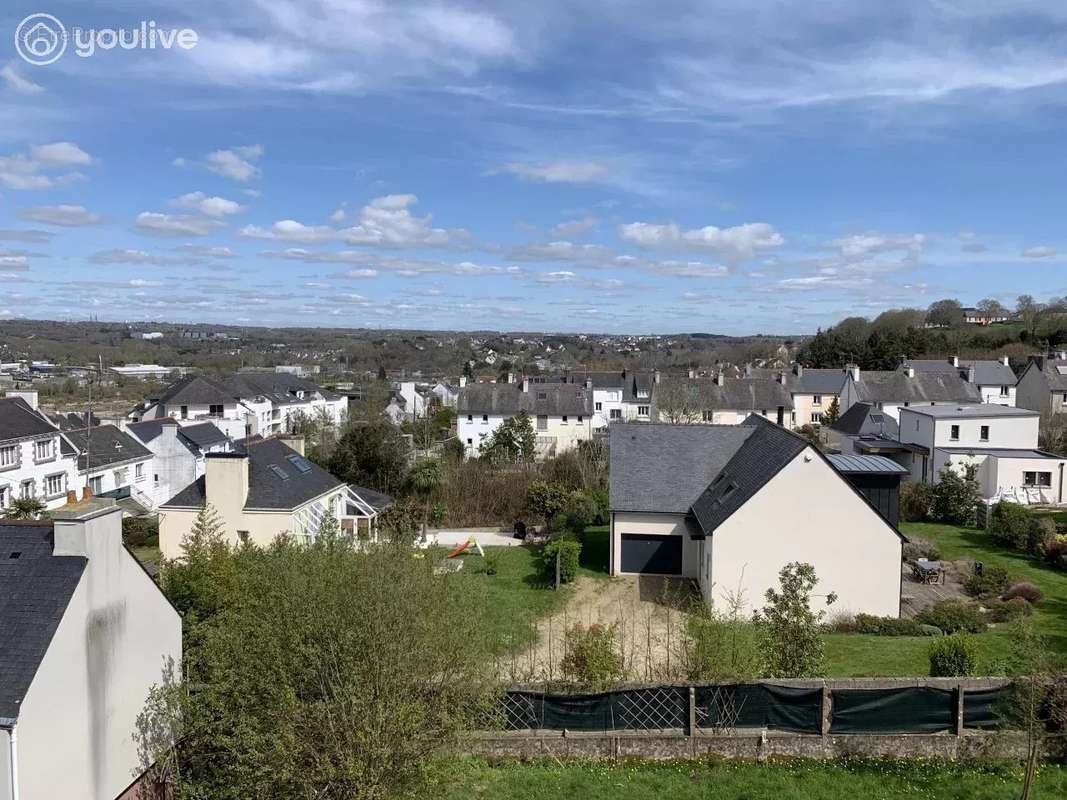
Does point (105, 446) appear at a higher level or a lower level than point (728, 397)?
lower

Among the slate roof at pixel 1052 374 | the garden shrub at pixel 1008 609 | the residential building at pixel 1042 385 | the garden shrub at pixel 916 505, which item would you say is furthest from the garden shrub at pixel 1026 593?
the slate roof at pixel 1052 374

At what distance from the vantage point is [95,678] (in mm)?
11031

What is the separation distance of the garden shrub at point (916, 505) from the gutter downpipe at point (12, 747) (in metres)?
35.5

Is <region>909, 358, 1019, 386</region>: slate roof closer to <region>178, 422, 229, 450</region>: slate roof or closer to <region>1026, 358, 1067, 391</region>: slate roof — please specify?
<region>1026, 358, 1067, 391</region>: slate roof

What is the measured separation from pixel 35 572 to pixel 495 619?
13.3 metres

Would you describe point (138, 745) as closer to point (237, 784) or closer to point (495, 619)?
point (237, 784)

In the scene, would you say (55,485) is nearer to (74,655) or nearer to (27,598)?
(27,598)

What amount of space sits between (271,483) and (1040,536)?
95.6 ft

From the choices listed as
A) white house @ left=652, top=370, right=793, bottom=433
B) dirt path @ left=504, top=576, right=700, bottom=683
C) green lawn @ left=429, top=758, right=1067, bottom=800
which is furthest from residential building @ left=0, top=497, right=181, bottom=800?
white house @ left=652, top=370, right=793, bottom=433

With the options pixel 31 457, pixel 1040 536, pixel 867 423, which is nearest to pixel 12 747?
pixel 1040 536

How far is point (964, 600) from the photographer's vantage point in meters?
24.2

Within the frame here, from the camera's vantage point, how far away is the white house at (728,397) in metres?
64.9

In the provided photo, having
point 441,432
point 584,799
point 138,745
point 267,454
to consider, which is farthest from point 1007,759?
point 441,432

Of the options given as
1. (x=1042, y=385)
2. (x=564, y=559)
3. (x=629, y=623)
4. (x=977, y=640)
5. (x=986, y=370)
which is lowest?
(x=629, y=623)
